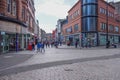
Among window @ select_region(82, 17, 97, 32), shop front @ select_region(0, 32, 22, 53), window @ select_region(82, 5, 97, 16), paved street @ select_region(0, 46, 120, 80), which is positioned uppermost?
window @ select_region(82, 5, 97, 16)

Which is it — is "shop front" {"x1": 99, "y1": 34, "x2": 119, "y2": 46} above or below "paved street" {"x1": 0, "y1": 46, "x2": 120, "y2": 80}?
above

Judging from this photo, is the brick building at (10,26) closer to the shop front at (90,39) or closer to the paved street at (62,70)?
the paved street at (62,70)

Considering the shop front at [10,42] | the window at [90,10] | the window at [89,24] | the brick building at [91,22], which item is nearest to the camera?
the shop front at [10,42]

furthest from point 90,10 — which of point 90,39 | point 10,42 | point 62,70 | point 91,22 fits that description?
point 62,70

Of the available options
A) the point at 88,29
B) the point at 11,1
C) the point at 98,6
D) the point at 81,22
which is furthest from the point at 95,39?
the point at 11,1

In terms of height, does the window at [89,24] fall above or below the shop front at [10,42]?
above

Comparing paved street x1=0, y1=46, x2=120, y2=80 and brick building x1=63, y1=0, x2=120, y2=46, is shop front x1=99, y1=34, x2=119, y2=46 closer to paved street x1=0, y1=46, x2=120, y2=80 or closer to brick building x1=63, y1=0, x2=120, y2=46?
brick building x1=63, y1=0, x2=120, y2=46

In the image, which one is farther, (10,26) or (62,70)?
(10,26)

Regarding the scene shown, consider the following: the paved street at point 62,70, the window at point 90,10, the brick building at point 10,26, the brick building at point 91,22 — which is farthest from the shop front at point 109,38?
the paved street at point 62,70

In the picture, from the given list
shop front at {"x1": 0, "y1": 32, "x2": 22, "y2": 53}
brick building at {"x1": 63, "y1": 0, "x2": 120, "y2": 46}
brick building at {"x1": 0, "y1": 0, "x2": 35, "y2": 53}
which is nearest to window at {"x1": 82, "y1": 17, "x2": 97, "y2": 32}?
brick building at {"x1": 63, "y1": 0, "x2": 120, "y2": 46}

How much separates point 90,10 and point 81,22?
15.7ft

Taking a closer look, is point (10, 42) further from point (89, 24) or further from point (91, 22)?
point (91, 22)

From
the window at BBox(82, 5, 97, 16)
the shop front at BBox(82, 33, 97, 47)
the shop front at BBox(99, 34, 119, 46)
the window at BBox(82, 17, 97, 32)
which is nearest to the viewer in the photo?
the shop front at BBox(82, 33, 97, 47)

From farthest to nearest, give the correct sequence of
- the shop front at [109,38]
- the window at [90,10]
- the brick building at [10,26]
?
the shop front at [109,38] → the window at [90,10] → the brick building at [10,26]
